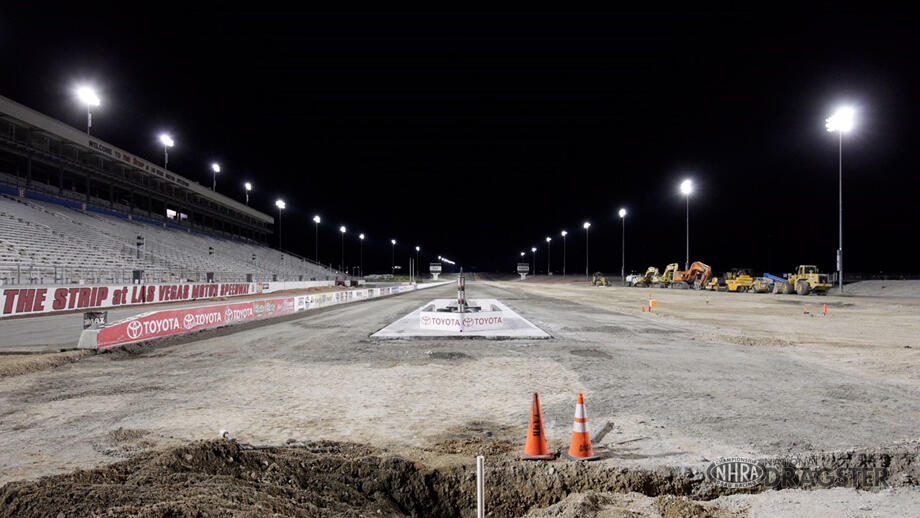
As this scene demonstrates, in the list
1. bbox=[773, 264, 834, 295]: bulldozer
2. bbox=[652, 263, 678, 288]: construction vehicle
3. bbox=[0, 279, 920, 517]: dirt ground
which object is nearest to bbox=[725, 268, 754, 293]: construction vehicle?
bbox=[773, 264, 834, 295]: bulldozer

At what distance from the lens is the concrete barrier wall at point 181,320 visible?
43.6 feet

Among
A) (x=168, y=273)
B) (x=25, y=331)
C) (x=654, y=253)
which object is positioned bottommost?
(x=25, y=331)

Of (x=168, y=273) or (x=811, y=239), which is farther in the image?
(x=811, y=239)

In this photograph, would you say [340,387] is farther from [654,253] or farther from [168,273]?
[654,253]

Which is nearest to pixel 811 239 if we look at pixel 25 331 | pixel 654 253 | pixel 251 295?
pixel 654 253

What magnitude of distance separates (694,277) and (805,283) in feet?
55.7

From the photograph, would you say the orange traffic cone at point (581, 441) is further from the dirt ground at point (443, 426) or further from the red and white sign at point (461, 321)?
the red and white sign at point (461, 321)

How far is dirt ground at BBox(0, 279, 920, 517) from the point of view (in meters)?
4.41

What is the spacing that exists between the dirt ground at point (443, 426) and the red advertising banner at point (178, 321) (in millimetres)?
1122

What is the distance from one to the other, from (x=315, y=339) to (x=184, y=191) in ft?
182

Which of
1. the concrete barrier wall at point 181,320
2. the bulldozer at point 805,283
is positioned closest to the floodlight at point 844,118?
the bulldozer at point 805,283

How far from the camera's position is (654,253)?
117 meters

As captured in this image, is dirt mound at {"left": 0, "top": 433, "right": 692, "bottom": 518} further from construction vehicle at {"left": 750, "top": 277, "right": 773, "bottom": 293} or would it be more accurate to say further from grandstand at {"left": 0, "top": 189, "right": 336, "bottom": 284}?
construction vehicle at {"left": 750, "top": 277, "right": 773, "bottom": 293}

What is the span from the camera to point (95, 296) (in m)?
23.0
